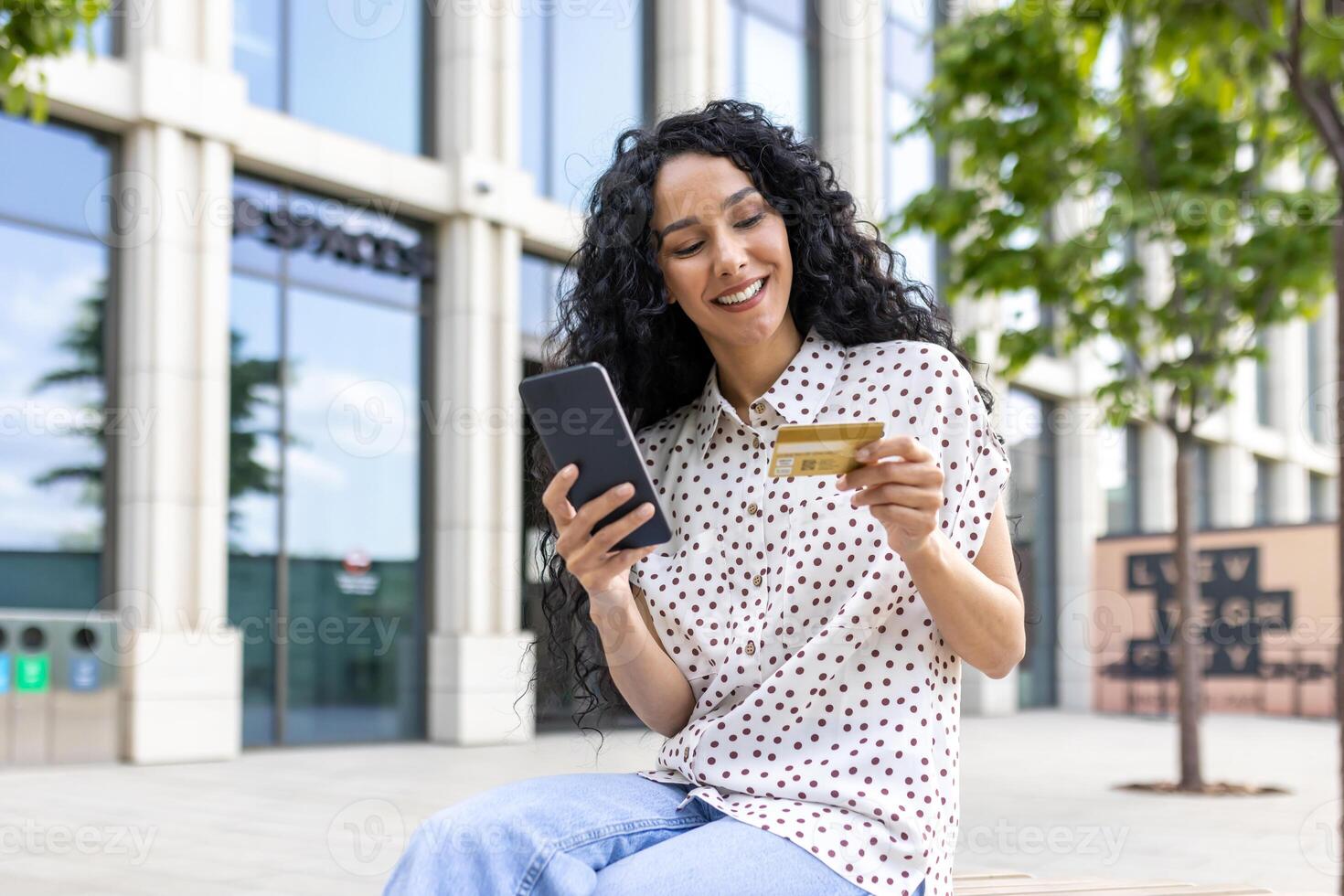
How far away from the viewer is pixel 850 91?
19.0 m

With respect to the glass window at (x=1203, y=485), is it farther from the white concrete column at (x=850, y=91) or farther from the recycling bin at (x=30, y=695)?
the recycling bin at (x=30, y=695)

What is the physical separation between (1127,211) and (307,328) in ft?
25.0

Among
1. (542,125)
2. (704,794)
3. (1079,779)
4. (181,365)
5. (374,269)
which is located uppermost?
(542,125)

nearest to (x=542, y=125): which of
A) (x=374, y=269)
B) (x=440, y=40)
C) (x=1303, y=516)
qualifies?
(x=440, y=40)

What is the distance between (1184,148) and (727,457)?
890 centimetres

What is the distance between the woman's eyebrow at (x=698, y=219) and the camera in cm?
243

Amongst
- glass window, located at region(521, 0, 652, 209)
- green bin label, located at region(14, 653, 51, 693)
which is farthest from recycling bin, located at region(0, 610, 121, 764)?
glass window, located at region(521, 0, 652, 209)

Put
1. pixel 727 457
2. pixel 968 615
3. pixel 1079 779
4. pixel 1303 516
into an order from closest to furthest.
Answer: pixel 968 615 < pixel 727 457 < pixel 1079 779 < pixel 1303 516

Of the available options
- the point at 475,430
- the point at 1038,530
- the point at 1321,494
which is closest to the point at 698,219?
the point at 475,430

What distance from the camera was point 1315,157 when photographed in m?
7.75

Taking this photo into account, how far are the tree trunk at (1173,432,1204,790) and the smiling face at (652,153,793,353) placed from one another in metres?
8.44

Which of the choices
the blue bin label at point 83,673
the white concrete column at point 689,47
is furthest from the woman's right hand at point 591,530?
the white concrete column at point 689,47

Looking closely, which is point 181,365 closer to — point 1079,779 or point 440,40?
point 440,40

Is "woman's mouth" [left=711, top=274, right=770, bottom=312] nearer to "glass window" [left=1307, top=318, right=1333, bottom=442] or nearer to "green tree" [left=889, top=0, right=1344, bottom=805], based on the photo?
"green tree" [left=889, top=0, right=1344, bottom=805]
